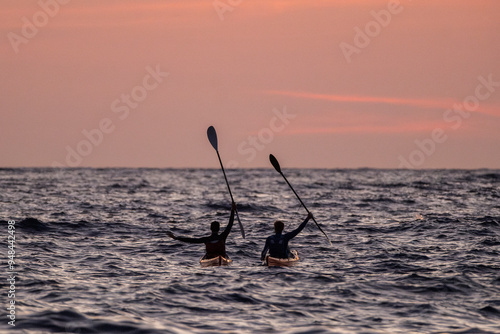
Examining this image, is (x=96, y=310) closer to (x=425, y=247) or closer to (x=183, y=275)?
(x=183, y=275)

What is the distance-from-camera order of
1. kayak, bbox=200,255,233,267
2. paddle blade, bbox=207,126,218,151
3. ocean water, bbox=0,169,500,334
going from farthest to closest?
paddle blade, bbox=207,126,218,151
kayak, bbox=200,255,233,267
ocean water, bbox=0,169,500,334

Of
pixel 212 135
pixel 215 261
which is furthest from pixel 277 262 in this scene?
pixel 212 135

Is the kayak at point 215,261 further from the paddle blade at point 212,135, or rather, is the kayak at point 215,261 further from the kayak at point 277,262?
the paddle blade at point 212,135

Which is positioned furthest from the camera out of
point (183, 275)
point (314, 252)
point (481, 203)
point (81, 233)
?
point (481, 203)

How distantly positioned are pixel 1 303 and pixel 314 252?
1111cm

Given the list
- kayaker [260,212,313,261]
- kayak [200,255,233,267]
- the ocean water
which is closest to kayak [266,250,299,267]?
kayaker [260,212,313,261]

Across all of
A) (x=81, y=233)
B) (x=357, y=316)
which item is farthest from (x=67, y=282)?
(x=81, y=233)

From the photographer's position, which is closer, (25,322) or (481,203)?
(25,322)

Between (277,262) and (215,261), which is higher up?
(277,262)

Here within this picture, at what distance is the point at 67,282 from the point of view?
15.3m

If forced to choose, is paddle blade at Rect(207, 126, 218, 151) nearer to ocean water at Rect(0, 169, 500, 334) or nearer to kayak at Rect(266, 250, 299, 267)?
ocean water at Rect(0, 169, 500, 334)

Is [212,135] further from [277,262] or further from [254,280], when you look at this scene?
[254,280]

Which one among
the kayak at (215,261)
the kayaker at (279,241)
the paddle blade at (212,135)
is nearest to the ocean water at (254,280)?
the kayak at (215,261)

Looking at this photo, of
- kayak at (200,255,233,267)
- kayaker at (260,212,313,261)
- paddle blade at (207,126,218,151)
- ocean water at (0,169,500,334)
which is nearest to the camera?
ocean water at (0,169,500,334)
